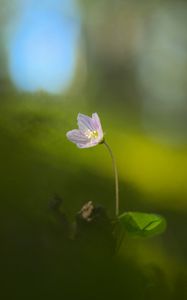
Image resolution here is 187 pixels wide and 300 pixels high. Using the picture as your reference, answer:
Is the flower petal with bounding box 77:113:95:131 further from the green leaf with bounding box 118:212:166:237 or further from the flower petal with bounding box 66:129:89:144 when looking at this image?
the green leaf with bounding box 118:212:166:237

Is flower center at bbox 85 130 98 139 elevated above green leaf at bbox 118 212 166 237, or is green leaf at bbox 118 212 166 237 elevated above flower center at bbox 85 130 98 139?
flower center at bbox 85 130 98 139

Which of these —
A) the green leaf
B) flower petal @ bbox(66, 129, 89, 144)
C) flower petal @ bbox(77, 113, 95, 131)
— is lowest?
the green leaf

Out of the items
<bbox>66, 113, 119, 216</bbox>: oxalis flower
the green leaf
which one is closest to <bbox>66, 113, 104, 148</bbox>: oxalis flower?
<bbox>66, 113, 119, 216</bbox>: oxalis flower

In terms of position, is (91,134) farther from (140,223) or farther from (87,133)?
(140,223)

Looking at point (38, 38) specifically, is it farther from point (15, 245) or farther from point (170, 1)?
point (15, 245)

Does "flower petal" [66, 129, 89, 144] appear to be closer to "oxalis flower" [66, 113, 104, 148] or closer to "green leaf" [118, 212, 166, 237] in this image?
"oxalis flower" [66, 113, 104, 148]

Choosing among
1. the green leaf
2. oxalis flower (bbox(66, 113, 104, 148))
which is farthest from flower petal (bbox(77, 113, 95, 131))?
the green leaf

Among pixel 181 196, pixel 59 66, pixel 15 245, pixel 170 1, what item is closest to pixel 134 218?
pixel 181 196

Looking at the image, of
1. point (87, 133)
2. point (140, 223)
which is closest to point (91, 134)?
point (87, 133)
